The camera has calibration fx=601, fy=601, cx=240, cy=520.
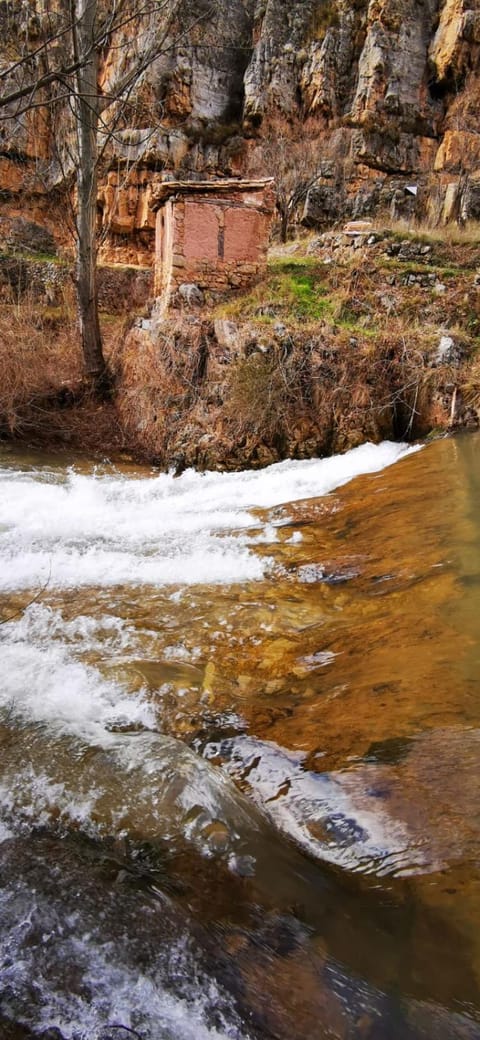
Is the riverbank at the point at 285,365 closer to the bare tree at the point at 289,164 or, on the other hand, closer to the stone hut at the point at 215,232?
the stone hut at the point at 215,232

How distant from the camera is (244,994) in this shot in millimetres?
1644

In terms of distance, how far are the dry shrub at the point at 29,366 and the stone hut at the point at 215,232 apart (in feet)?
7.55

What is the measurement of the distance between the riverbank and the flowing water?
13.8ft

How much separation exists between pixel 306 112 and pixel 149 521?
75.4ft

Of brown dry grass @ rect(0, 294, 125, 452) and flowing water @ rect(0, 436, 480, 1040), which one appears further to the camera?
brown dry grass @ rect(0, 294, 125, 452)

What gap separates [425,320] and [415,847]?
10.0 meters

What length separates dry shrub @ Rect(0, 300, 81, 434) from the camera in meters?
10.7

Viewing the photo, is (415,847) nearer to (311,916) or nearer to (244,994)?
(311,916)

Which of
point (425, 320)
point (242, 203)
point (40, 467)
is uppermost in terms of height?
point (242, 203)

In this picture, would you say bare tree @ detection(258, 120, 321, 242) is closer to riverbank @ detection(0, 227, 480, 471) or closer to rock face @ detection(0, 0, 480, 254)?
rock face @ detection(0, 0, 480, 254)

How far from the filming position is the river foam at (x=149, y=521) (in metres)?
4.78

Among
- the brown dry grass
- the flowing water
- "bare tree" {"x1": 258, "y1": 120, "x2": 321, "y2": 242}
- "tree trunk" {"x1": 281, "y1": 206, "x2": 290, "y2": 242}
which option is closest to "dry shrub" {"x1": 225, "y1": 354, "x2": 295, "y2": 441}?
the brown dry grass

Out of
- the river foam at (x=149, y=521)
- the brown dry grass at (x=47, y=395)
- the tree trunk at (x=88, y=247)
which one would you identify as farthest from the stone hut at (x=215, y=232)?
the river foam at (x=149, y=521)

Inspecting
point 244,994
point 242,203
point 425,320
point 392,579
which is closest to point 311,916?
point 244,994
